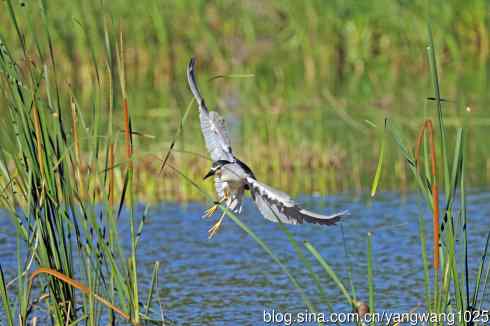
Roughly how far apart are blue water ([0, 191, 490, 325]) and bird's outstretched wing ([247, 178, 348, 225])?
139 cm

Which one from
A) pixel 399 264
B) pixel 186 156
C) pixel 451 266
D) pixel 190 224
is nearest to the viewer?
pixel 451 266

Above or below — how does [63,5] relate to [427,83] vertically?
above

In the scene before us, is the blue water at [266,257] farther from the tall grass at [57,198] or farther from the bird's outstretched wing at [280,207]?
the bird's outstretched wing at [280,207]

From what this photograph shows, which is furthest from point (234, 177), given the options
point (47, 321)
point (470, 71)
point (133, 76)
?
point (133, 76)

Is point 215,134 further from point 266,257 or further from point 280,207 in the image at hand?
point 266,257

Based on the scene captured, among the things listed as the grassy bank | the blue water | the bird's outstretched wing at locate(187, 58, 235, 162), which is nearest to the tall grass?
the bird's outstretched wing at locate(187, 58, 235, 162)

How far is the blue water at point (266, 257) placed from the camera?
4.93 m

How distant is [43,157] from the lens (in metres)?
3.60

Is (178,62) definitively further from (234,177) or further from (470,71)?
(234,177)

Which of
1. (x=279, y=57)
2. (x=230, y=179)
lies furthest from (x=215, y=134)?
(x=279, y=57)

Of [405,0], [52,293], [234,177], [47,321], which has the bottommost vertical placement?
[47,321]

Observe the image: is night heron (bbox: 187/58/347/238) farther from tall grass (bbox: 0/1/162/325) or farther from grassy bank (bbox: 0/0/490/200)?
grassy bank (bbox: 0/0/490/200)

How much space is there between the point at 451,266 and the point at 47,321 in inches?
79.9

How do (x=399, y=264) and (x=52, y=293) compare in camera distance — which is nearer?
(x=52, y=293)
